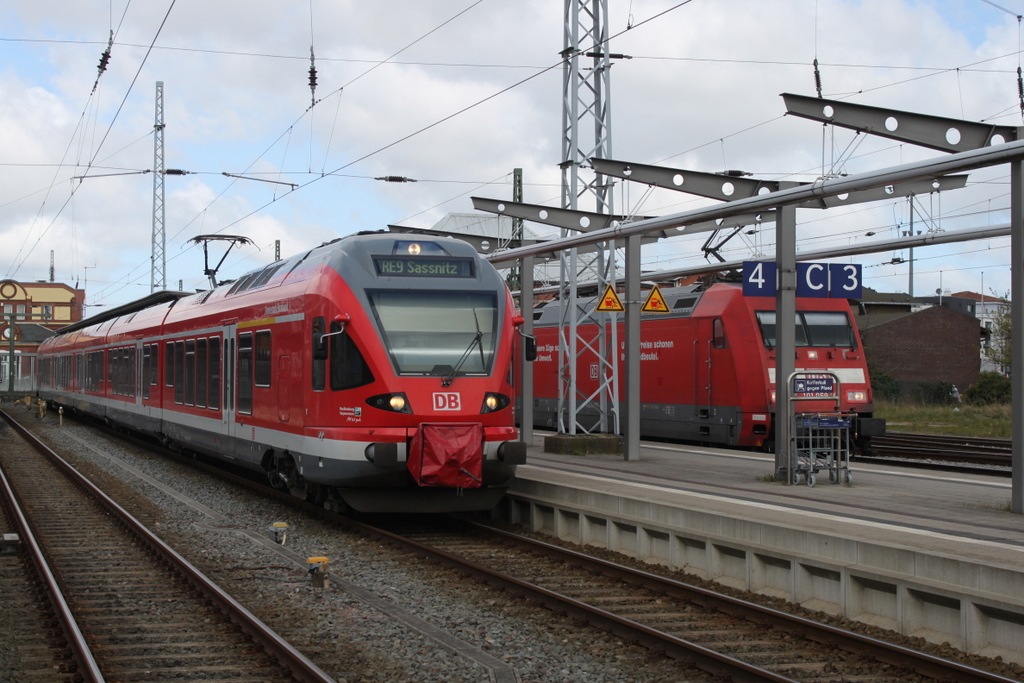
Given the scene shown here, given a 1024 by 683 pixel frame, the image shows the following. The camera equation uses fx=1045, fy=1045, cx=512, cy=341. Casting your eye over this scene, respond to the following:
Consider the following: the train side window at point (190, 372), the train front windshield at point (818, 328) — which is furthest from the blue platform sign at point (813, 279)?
the train side window at point (190, 372)

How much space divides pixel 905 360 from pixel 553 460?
152 feet

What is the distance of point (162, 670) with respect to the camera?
659 centimetres

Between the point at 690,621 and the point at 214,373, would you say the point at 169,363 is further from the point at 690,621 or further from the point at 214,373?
the point at 690,621

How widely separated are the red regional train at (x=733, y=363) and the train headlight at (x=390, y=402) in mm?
8421

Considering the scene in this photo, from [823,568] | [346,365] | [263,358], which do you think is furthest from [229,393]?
[823,568]

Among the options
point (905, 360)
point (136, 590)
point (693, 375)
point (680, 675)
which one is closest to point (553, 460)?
point (693, 375)

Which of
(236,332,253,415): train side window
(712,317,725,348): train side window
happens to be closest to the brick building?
(712,317,725,348): train side window

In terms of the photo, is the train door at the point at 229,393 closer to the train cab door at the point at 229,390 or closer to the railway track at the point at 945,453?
the train cab door at the point at 229,390

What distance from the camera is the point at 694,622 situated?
7750mm

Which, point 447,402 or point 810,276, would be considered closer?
point 447,402

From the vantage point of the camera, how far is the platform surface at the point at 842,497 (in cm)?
839

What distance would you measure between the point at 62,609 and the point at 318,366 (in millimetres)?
4218

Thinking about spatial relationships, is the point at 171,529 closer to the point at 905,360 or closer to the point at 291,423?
the point at 291,423

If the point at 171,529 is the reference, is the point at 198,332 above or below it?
above
